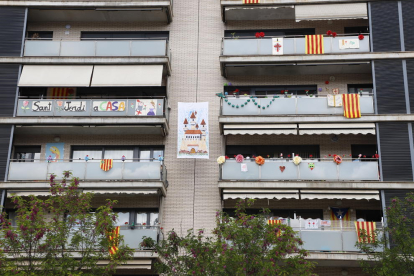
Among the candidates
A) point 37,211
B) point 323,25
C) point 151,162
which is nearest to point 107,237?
point 37,211

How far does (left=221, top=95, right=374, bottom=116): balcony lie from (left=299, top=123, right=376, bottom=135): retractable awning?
0.62 m

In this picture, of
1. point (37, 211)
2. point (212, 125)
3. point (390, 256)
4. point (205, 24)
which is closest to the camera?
point (37, 211)

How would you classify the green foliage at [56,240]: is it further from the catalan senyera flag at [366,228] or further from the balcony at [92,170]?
the catalan senyera flag at [366,228]

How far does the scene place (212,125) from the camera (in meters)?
30.1

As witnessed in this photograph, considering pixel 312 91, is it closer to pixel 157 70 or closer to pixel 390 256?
pixel 157 70

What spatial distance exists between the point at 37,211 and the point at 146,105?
9205mm

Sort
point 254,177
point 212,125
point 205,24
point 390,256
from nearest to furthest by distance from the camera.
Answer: point 390,256, point 254,177, point 212,125, point 205,24

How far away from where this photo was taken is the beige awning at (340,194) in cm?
2723

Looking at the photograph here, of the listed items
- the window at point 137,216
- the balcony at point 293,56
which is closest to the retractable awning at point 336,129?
the balcony at point 293,56

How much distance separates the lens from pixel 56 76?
98.9 feet

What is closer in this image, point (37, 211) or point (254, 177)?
point (37, 211)

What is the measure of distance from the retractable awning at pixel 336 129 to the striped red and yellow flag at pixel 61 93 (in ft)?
35.5

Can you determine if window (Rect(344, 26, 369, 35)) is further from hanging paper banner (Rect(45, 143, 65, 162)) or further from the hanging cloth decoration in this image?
hanging paper banner (Rect(45, 143, 65, 162))

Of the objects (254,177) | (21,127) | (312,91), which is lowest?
(254,177)
